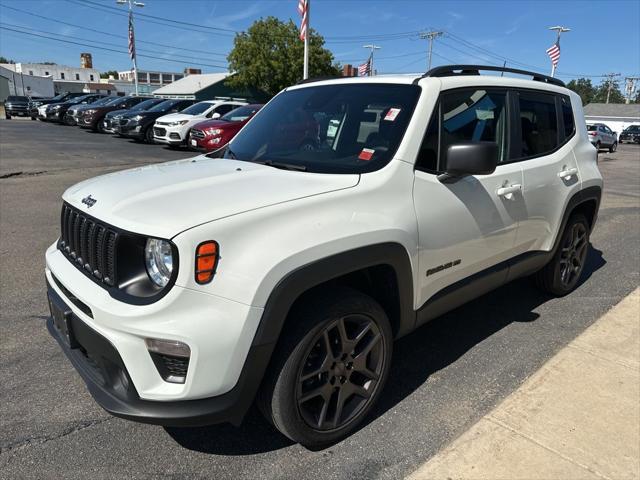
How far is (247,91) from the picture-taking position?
55.7m

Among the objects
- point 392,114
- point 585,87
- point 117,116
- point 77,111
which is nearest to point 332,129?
point 392,114

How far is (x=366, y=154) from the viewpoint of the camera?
9.19 feet

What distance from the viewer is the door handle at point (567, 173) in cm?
398

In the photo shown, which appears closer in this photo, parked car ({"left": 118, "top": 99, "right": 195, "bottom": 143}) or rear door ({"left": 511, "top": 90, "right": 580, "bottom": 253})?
rear door ({"left": 511, "top": 90, "right": 580, "bottom": 253})

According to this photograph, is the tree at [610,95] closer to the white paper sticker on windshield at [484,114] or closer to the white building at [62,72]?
the white building at [62,72]

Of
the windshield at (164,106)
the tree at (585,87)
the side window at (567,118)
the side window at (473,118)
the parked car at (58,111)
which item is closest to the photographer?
the side window at (473,118)

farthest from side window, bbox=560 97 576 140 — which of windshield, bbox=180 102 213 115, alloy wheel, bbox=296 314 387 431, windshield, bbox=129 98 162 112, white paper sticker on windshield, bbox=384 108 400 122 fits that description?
windshield, bbox=129 98 162 112

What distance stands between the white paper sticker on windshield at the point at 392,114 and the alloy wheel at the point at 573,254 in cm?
238

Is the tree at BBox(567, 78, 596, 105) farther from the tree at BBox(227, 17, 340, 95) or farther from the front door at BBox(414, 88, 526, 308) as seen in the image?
the front door at BBox(414, 88, 526, 308)

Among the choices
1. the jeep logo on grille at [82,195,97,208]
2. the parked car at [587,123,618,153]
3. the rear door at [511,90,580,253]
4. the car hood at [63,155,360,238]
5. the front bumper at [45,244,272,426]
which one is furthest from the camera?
the parked car at [587,123,618,153]

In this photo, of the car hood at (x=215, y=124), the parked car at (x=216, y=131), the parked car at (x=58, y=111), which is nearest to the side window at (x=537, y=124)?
the parked car at (x=216, y=131)

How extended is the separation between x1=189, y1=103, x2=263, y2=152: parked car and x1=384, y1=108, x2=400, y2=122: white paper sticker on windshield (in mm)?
11511

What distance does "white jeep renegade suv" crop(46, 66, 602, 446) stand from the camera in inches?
80.0

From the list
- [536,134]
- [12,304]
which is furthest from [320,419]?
[12,304]
